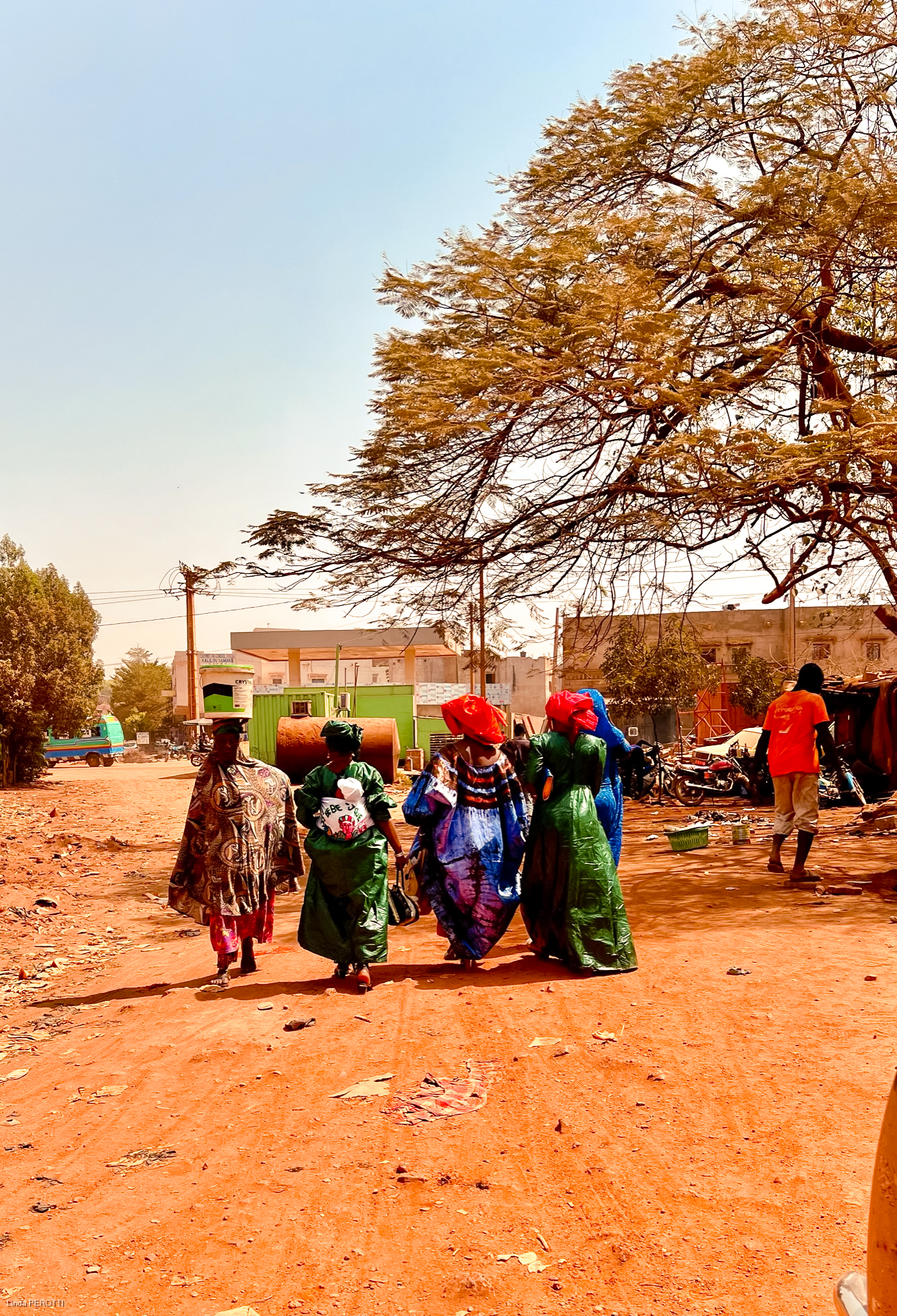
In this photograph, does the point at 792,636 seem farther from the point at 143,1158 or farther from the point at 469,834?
the point at 143,1158

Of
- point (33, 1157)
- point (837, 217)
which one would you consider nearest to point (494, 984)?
point (33, 1157)

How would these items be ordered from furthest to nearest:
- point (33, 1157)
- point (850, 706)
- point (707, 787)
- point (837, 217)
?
point (707, 787) < point (850, 706) < point (837, 217) < point (33, 1157)

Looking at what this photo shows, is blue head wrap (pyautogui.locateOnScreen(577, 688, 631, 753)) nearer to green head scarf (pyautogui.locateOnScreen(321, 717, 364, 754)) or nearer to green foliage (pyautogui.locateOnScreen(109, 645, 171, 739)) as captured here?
green head scarf (pyautogui.locateOnScreen(321, 717, 364, 754))

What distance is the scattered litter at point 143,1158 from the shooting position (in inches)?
154

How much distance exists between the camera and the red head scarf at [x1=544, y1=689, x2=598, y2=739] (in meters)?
6.47

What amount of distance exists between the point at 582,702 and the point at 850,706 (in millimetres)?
11723

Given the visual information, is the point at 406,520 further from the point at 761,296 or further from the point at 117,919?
the point at 117,919

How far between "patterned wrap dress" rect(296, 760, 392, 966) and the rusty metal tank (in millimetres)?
15302

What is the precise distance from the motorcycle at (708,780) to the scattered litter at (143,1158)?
50.9ft

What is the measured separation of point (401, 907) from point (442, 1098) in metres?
2.26

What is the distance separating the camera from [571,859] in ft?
20.4

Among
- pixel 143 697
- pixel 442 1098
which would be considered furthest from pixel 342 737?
pixel 143 697

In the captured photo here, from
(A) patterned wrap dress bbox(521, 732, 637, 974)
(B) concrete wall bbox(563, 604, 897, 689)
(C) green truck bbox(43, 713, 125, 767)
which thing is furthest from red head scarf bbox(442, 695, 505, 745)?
(C) green truck bbox(43, 713, 125, 767)

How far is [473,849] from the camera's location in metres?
6.39
